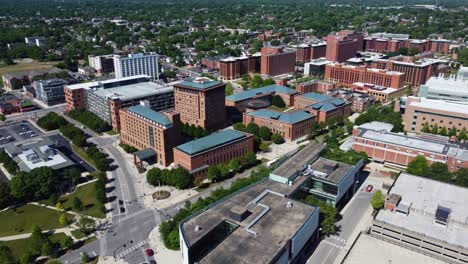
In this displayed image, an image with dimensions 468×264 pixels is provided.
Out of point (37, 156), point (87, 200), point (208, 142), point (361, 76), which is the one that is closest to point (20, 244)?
point (87, 200)

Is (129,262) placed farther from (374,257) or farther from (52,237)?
(374,257)

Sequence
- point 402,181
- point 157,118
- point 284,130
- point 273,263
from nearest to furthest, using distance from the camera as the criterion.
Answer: point 273,263 → point 402,181 → point 157,118 → point 284,130

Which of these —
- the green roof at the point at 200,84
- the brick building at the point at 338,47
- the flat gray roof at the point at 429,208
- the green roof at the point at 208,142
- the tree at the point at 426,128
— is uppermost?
Result: the brick building at the point at 338,47

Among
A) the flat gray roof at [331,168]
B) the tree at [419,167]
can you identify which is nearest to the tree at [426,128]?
the tree at [419,167]

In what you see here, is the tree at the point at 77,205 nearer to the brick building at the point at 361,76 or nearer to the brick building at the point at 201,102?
the brick building at the point at 201,102

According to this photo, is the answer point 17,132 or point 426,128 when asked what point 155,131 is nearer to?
point 17,132

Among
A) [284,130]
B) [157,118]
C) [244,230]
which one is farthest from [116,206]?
[284,130]

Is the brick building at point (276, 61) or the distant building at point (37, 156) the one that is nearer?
the distant building at point (37, 156)
